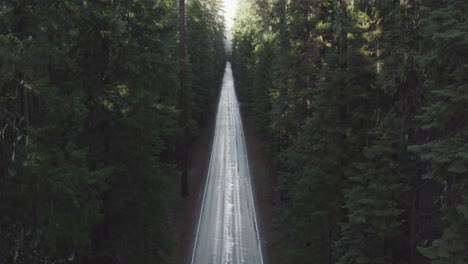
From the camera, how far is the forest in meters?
9.45

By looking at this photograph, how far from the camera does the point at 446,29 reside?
874cm

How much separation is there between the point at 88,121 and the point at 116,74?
5.83ft

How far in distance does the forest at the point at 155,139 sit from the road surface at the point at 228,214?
17.1 ft

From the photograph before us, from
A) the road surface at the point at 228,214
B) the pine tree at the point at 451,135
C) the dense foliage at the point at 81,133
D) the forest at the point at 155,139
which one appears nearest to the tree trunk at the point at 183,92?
the road surface at the point at 228,214

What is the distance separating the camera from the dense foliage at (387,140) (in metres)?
8.68

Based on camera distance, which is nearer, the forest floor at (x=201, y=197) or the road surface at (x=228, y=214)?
the road surface at (x=228, y=214)

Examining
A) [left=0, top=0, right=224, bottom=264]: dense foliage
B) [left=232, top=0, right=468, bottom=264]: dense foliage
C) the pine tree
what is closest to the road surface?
[left=232, top=0, right=468, bottom=264]: dense foliage

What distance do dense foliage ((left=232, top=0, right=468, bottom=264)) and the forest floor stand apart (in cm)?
597

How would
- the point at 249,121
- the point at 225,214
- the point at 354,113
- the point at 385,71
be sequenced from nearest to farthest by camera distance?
the point at 385,71
the point at 354,113
the point at 225,214
the point at 249,121

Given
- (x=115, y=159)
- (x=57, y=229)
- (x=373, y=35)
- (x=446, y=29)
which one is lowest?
(x=57, y=229)

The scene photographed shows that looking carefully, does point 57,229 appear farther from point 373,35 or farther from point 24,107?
point 373,35

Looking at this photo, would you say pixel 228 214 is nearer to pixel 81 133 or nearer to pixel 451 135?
pixel 81 133

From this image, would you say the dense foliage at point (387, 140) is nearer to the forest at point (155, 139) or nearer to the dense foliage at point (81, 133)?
the forest at point (155, 139)

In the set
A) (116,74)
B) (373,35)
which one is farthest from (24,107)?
(373,35)
